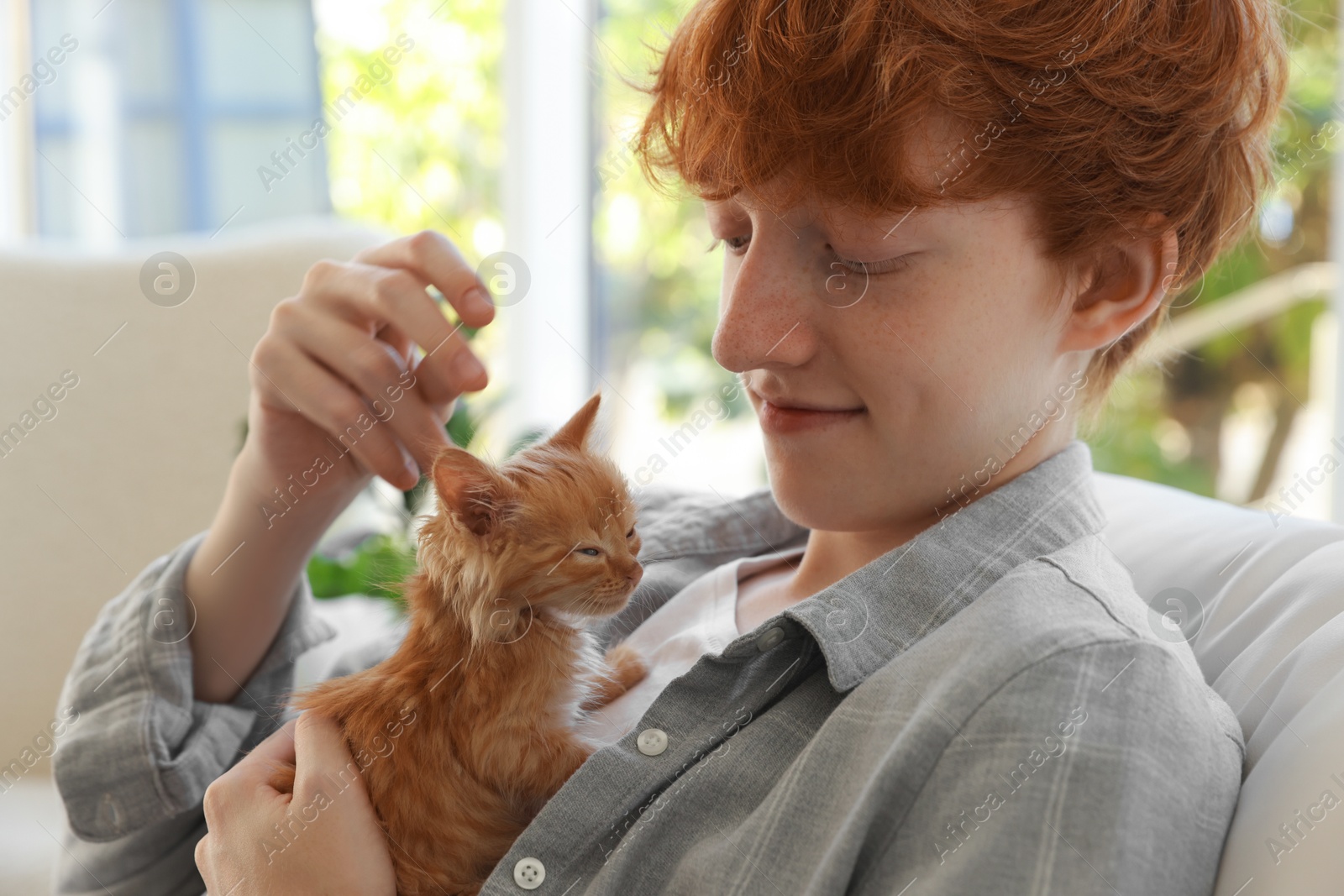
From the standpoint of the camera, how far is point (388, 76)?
3.80m

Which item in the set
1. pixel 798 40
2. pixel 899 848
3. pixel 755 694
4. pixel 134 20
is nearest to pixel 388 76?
pixel 134 20

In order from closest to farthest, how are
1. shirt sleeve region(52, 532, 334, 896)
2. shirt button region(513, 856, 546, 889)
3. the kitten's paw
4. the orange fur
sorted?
shirt button region(513, 856, 546, 889) < the orange fur < the kitten's paw < shirt sleeve region(52, 532, 334, 896)

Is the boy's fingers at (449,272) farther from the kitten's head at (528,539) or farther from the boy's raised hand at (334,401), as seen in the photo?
the kitten's head at (528,539)

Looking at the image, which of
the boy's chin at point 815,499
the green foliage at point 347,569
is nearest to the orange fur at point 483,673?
the boy's chin at point 815,499

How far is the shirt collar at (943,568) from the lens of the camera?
108cm

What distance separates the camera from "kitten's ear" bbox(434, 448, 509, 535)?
1.07 meters

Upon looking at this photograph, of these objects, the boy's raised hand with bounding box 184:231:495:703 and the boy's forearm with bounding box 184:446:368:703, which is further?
the boy's forearm with bounding box 184:446:368:703

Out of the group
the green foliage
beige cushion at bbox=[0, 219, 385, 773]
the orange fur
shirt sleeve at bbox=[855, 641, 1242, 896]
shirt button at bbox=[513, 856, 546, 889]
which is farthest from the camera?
beige cushion at bbox=[0, 219, 385, 773]

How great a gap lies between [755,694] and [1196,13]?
0.89m

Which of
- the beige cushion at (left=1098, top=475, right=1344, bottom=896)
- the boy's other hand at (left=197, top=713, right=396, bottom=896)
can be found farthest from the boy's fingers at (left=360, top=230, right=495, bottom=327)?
the beige cushion at (left=1098, top=475, right=1344, bottom=896)

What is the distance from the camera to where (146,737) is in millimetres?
1440

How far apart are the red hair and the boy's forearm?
2.61 feet

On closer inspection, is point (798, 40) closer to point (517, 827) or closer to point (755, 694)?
point (755, 694)

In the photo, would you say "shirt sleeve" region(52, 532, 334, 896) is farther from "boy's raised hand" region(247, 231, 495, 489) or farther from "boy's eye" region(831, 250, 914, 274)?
"boy's eye" region(831, 250, 914, 274)
